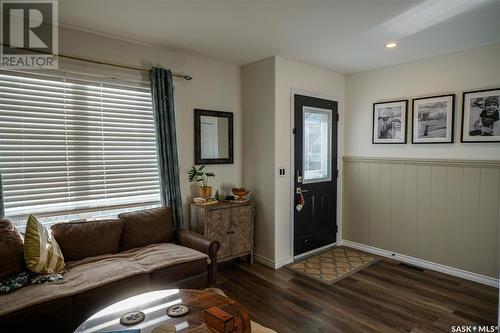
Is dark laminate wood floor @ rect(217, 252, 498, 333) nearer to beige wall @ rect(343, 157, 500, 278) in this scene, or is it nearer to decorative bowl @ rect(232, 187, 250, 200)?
beige wall @ rect(343, 157, 500, 278)

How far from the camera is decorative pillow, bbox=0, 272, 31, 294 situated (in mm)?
2004

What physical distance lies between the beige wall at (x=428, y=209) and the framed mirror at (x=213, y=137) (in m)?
1.86

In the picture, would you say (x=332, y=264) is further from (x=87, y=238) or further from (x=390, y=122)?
(x=87, y=238)

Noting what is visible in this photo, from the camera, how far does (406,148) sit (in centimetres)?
387

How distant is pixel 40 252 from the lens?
2246 millimetres

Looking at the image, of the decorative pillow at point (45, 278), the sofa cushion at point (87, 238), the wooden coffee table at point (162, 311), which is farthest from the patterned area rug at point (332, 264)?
the decorative pillow at point (45, 278)

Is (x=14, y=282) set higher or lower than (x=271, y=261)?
higher

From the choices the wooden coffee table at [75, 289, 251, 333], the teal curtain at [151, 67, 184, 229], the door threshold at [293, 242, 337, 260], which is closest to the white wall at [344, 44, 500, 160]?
the door threshold at [293, 242, 337, 260]

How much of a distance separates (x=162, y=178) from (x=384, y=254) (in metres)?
3.07

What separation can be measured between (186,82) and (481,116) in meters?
3.29

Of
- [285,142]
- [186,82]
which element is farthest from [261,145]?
[186,82]

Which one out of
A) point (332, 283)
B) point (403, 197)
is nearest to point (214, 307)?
point (332, 283)

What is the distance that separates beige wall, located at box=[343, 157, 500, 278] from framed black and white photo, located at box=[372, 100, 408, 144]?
296 mm

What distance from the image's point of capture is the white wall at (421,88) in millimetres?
3227
